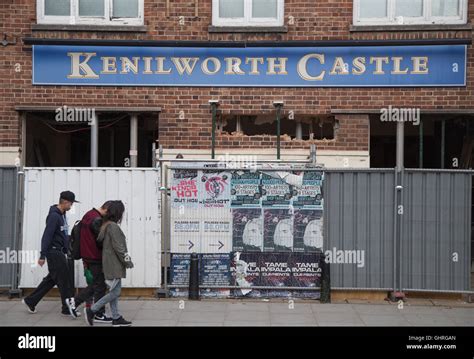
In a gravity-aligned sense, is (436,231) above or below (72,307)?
above

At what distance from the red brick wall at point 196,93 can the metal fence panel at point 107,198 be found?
235 cm

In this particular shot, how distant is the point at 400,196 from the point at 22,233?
576cm

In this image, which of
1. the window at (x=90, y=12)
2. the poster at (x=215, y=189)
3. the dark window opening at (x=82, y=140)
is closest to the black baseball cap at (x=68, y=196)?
the poster at (x=215, y=189)

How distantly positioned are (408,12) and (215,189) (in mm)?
5232

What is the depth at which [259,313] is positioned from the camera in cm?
862

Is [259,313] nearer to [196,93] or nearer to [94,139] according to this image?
[196,93]

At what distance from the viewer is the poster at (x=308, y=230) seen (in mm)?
9312

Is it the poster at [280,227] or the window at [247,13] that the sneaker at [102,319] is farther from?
the window at [247,13]

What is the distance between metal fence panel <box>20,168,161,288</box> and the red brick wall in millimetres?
2349

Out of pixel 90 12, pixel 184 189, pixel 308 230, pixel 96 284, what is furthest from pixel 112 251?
pixel 90 12
